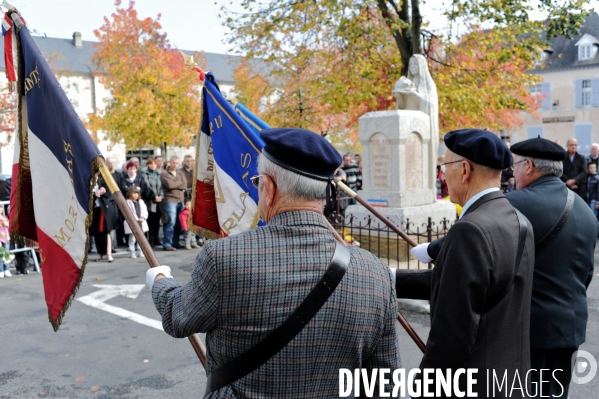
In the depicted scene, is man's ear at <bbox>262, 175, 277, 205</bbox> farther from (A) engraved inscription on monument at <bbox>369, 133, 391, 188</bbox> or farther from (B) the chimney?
(B) the chimney

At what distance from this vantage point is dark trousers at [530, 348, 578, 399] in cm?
293

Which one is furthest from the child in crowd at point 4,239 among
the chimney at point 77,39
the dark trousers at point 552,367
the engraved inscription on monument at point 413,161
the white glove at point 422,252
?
the chimney at point 77,39

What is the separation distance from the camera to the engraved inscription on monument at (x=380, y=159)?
9.84m

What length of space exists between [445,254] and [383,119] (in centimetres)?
777

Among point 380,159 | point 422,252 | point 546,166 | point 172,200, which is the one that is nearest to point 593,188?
point 380,159

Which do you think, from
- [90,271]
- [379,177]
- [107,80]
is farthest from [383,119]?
[107,80]

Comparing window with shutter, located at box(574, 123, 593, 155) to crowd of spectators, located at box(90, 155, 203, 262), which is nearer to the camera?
crowd of spectators, located at box(90, 155, 203, 262)

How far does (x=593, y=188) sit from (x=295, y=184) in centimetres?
1329

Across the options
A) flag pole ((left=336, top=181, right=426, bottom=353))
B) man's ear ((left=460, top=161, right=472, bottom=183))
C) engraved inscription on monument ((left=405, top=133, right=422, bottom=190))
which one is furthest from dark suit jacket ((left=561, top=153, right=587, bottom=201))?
man's ear ((left=460, top=161, right=472, bottom=183))

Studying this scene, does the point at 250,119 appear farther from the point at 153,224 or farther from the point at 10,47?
the point at 153,224

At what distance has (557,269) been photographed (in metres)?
2.90

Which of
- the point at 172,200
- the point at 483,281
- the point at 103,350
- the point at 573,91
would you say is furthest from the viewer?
the point at 573,91

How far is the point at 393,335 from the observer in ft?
6.63

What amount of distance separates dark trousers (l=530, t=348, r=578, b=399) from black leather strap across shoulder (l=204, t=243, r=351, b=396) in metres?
1.55
